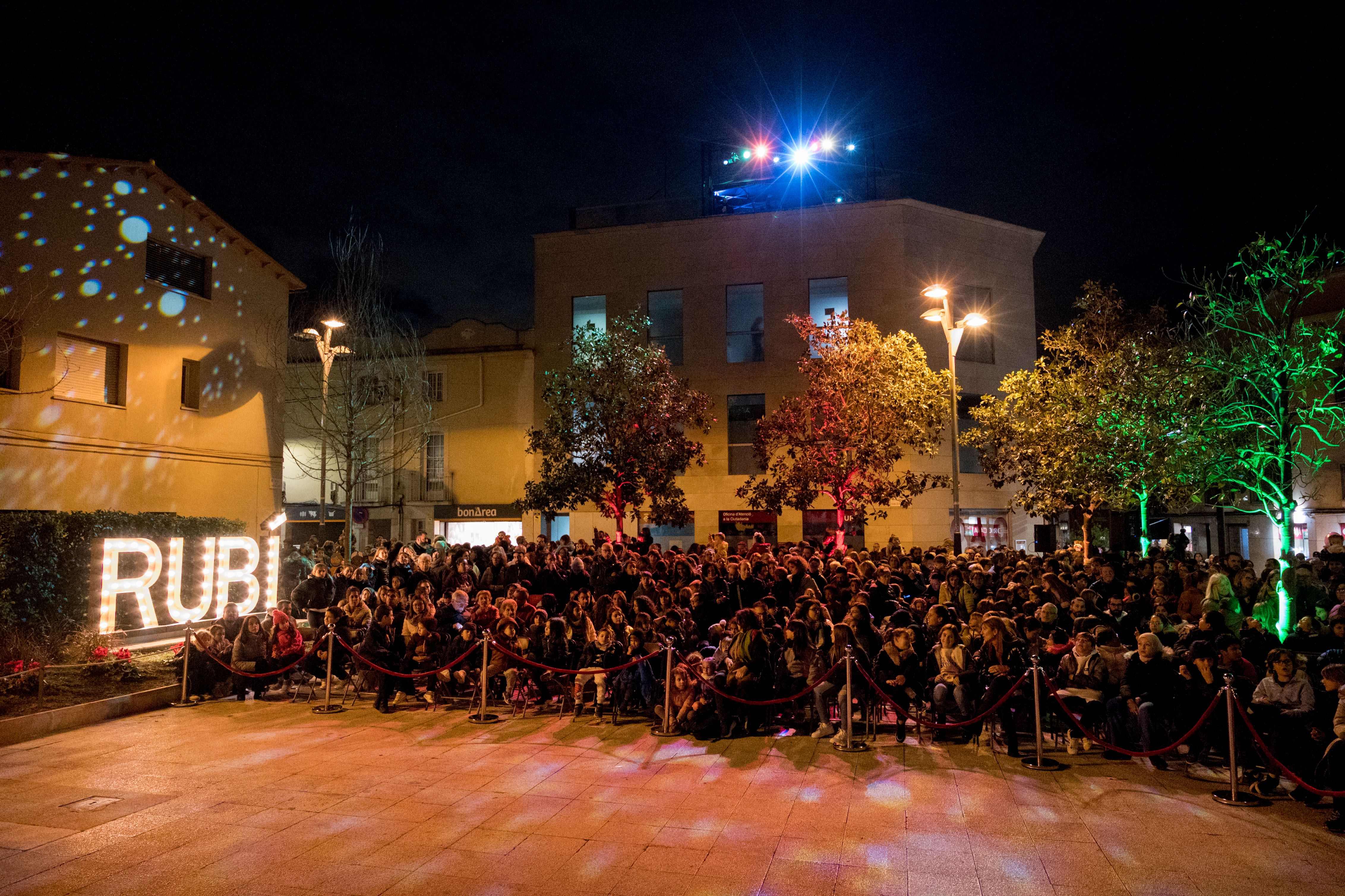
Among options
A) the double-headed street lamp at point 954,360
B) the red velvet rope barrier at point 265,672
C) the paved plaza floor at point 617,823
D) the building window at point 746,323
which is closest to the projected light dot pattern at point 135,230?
the red velvet rope barrier at point 265,672

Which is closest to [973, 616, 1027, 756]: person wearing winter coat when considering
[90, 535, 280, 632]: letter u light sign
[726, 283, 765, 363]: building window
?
[90, 535, 280, 632]: letter u light sign

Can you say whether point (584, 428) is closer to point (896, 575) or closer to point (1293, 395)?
point (896, 575)

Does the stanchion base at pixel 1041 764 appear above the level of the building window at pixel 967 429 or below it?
below

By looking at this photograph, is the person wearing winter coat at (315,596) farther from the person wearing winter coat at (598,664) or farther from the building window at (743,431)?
the building window at (743,431)

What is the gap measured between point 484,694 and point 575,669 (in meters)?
1.19

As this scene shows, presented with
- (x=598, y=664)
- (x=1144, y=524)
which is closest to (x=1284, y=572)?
(x=1144, y=524)

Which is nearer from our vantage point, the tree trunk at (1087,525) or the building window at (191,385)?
the building window at (191,385)

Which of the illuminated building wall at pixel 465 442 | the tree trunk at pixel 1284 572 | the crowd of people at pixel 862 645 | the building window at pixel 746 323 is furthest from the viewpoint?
the illuminated building wall at pixel 465 442

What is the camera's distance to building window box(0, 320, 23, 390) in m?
16.6

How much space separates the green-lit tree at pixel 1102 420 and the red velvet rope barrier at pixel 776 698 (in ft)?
26.9

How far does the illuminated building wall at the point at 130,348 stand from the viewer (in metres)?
17.1

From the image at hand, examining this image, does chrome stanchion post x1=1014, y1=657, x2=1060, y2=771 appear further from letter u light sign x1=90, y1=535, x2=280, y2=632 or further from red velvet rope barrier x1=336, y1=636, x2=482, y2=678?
letter u light sign x1=90, y1=535, x2=280, y2=632

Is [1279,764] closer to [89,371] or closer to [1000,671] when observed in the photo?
[1000,671]

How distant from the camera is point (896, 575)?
1393 cm
